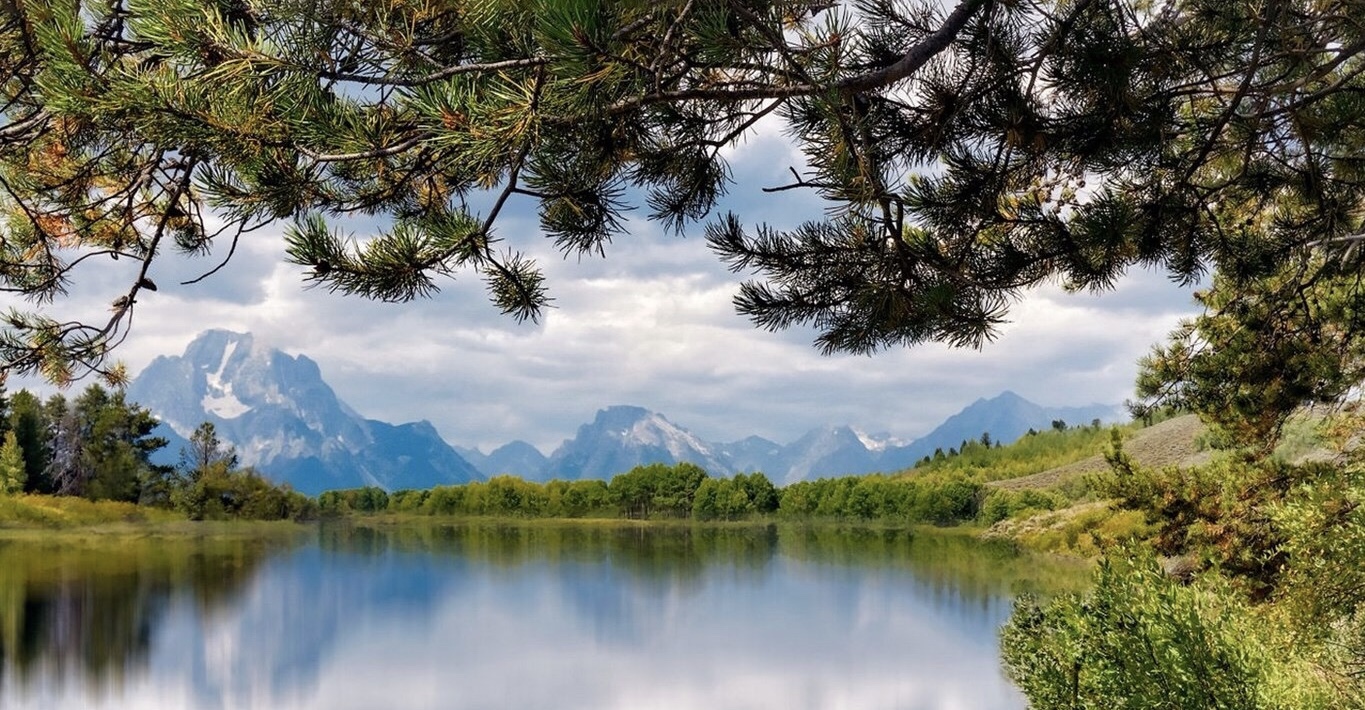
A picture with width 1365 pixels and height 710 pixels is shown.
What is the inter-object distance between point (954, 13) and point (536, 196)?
1.15 m

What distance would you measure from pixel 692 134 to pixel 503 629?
20404mm

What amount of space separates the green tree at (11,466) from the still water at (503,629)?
1.41 meters

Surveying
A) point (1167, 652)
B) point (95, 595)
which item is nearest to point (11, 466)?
point (95, 595)

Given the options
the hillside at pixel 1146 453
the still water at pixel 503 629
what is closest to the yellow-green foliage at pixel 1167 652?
the still water at pixel 503 629

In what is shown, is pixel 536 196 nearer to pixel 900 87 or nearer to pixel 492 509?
pixel 900 87

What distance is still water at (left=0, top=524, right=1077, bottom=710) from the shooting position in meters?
15.5

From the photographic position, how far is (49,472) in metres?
23.0

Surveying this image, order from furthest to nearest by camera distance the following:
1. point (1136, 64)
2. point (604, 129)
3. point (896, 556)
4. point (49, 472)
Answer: point (896, 556)
point (49, 472)
point (1136, 64)
point (604, 129)

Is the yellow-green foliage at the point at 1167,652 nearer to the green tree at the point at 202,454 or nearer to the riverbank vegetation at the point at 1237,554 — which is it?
the riverbank vegetation at the point at 1237,554

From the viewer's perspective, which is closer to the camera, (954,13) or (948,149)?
(954,13)

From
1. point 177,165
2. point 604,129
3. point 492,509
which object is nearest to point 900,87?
point 604,129

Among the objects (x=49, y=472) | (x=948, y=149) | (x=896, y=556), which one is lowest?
(x=896, y=556)

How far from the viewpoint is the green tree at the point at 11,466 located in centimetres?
2077

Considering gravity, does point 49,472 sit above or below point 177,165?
below
